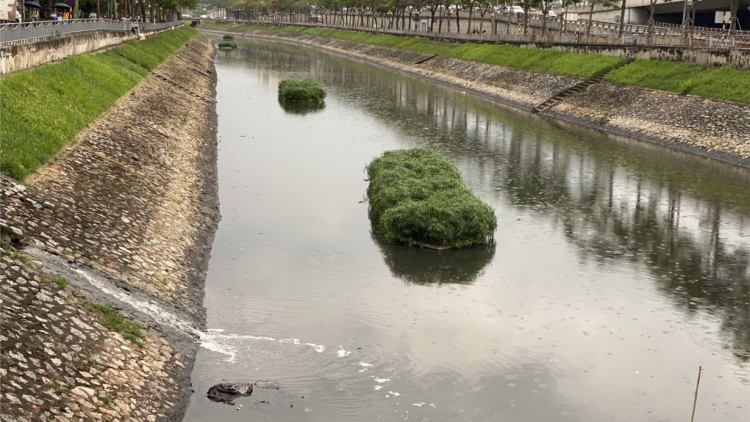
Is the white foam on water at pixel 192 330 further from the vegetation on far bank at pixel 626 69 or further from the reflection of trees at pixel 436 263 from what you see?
the vegetation on far bank at pixel 626 69

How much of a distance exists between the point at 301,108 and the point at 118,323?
50414 mm

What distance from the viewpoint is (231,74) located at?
94.3 metres

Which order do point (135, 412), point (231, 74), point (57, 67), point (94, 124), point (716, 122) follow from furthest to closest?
1. point (231, 74)
2. point (716, 122)
3. point (57, 67)
4. point (94, 124)
5. point (135, 412)

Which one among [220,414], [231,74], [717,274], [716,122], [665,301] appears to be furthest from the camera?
[231,74]

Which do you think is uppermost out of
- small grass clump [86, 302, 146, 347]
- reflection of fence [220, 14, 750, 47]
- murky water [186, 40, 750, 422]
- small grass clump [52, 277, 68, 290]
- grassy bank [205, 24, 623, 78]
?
reflection of fence [220, 14, 750, 47]

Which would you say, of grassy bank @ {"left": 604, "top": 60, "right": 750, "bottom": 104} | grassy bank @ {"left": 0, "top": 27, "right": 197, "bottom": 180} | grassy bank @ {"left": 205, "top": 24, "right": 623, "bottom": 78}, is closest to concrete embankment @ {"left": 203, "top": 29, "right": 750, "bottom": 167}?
grassy bank @ {"left": 604, "top": 60, "right": 750, "bottom": 104}

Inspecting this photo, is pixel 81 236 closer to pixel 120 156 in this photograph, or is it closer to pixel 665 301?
pixel 120 156

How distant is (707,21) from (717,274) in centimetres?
9221

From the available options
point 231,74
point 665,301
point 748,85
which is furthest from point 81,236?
point 231,74

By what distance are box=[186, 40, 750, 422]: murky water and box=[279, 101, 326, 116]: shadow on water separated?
19344 mm

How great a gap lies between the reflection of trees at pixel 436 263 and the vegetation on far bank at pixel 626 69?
28996mm

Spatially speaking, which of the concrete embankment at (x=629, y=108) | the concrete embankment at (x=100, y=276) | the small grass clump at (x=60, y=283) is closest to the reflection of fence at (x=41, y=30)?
the concrete embankment at (x=100, y=276)

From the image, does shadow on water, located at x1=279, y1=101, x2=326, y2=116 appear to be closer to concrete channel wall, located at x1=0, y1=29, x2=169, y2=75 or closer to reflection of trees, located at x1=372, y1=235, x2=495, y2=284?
concrete channel wall, located at x1=0, y1=29, x2=169, y2=75

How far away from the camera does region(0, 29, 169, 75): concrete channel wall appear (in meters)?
31.6
